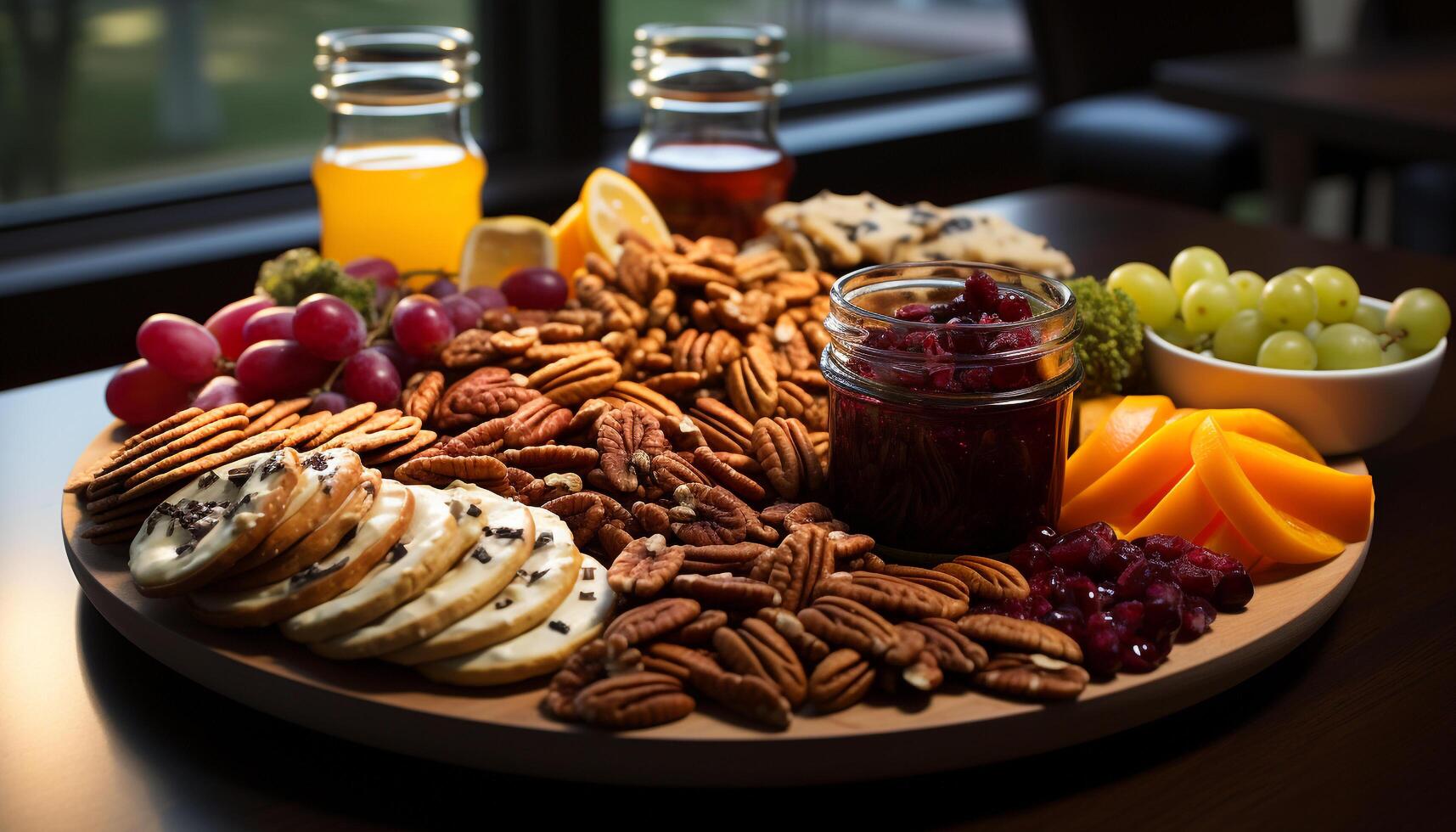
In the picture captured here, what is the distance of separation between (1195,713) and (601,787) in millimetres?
434

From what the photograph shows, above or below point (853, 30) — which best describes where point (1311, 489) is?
below

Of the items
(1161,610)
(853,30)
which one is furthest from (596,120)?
(1161,610)

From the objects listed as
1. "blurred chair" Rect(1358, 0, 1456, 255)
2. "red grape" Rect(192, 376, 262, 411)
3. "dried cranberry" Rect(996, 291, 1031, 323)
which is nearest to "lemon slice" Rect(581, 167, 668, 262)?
"red grape" Rect(192, 376, 262, 411)

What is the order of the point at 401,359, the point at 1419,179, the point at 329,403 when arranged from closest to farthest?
1. the point at 329,403
2. the point at 401,359
3. the point at 1419,179

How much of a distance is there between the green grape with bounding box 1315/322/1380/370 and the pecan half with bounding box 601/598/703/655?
77 centimetres

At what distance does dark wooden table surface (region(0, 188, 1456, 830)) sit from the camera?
829 millimetres

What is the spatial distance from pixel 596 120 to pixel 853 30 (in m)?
1.44

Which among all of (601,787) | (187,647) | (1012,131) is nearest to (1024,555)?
(601,787)

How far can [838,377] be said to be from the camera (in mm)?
1168

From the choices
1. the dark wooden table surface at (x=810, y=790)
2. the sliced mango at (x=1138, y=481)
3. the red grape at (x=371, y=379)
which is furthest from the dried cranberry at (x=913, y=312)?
the red grape at (x=371, y=379)

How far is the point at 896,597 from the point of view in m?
0.94

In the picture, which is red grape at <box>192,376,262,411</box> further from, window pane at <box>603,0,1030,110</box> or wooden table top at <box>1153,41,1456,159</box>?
window pane at <box>603,0,1030,110</box>

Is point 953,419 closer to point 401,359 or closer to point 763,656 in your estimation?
point 763,656

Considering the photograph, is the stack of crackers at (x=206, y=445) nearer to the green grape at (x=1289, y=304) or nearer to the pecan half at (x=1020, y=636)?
the pecan half at (x=1020, y=636)
